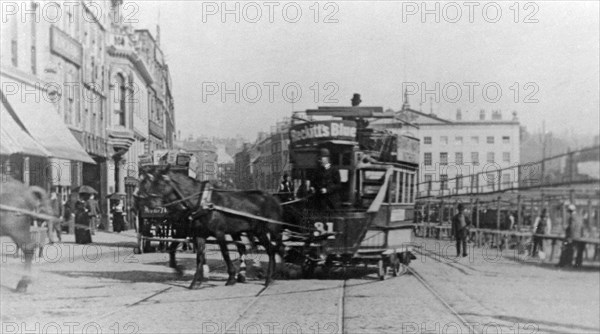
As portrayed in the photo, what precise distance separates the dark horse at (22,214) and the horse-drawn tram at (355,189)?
2586 millimetres

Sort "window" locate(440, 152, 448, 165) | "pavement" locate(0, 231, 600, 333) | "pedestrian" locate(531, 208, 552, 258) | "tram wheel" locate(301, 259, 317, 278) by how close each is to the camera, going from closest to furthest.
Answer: "pedestrian" locate(531, 208, 552, 258) → "pavement" locate(0, 231, 600, 333) → "window" locate(440, 152, 448, 165) → "tram wheel" locate(301, 259, 317, 278)

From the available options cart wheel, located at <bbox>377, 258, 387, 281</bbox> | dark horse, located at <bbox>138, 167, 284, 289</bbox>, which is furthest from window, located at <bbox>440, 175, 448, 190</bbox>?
dark horse, located at <bbox>138, 167, 284, 289</bbox>

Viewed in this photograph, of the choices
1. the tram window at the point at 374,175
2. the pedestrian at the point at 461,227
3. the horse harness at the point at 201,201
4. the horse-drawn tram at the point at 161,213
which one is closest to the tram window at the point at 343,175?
the tram window at the point at 374,175

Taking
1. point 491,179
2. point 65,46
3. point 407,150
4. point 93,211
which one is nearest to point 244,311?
point 93,211

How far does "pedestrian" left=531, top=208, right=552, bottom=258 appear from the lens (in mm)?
5206

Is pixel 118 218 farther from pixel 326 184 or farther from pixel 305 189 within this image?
pixel 326 184

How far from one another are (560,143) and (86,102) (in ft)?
14.4

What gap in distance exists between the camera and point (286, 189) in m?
7.43

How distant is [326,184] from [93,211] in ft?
8.06

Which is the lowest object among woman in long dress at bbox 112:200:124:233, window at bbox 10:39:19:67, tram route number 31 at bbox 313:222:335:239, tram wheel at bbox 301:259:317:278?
tram wheel at bbox 301:259:317:278

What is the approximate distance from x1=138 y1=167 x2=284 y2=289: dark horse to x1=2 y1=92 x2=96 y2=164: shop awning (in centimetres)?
100

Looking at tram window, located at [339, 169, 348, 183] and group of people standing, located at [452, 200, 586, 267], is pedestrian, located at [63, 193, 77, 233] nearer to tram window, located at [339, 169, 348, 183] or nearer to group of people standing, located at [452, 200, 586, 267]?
tram window, located at [339, 169, 348, 183]

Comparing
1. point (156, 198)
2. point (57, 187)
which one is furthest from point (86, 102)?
point (156, 198)

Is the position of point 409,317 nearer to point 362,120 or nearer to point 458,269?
point 458,269
